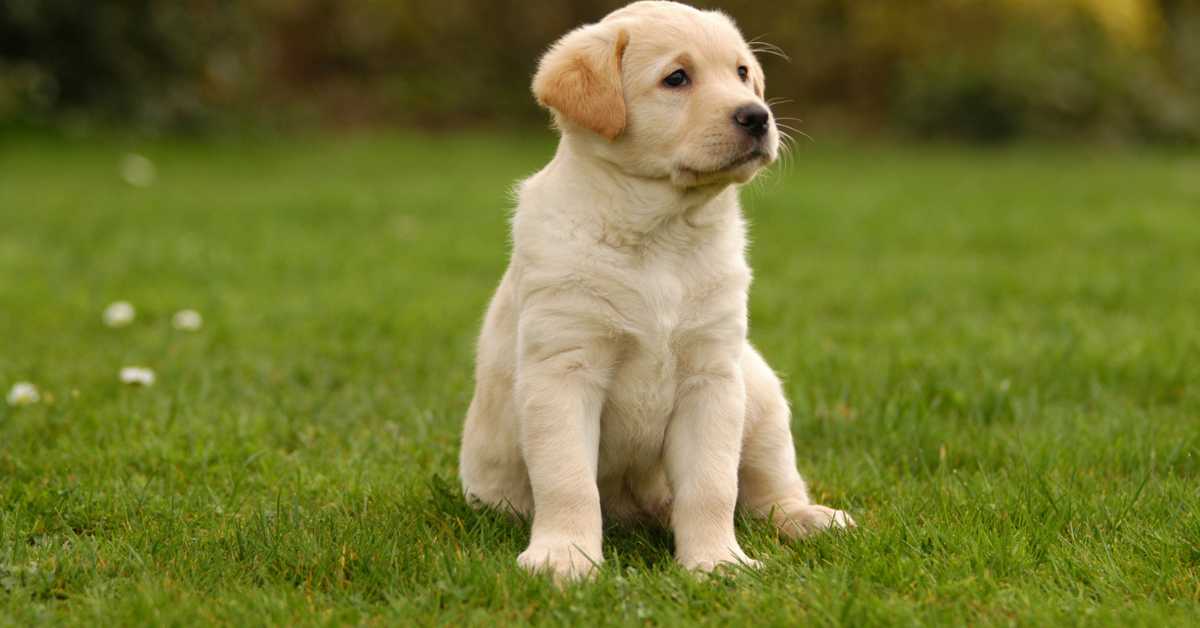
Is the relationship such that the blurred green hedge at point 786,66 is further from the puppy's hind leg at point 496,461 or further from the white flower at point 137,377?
the puppy's hind leg at point 496,461

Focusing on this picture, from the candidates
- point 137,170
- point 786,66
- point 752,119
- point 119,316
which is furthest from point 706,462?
point 786,66

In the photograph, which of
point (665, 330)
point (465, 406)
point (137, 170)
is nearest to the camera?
point (665, 330)

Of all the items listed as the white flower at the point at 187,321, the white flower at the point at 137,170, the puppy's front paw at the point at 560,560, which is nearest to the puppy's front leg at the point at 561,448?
the puppy's front paw at the point at 560,560

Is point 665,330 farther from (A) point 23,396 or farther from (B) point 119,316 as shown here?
(B) point 119,316

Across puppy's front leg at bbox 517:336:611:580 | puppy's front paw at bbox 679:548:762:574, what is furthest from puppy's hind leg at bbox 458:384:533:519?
puppy's front paw at bbox 679:548:762:574

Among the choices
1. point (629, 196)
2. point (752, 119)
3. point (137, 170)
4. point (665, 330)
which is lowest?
point (137, 170)

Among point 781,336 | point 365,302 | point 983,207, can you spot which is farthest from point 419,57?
point 781,336

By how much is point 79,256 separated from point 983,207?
5.96 metres

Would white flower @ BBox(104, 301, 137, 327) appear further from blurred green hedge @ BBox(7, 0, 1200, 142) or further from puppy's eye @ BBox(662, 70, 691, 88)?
blurred green hedge @ BBox(7, 0, 1200, 142)

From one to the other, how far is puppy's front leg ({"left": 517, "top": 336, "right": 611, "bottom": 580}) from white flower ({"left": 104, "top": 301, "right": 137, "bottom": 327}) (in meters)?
3.39

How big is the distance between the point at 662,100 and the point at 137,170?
8.92 m

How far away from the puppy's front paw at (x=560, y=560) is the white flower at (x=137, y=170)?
838 cm

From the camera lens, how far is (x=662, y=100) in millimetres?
3248

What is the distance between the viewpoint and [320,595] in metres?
2.91
